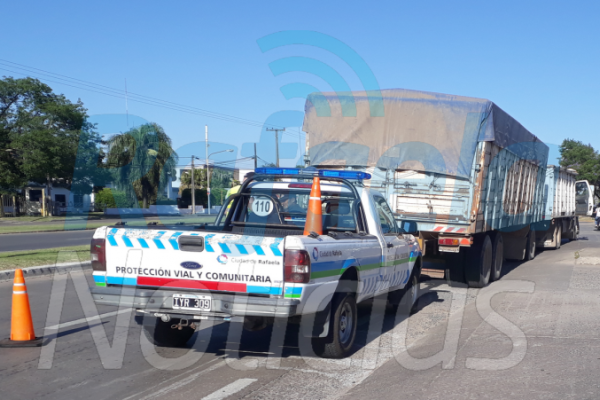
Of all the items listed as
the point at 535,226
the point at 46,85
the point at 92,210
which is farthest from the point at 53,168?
the point at 535,226

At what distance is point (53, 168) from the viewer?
141ft

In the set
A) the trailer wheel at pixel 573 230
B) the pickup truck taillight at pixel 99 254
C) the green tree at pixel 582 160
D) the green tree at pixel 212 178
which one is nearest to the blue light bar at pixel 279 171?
the pickup truck taillight at pixel 99 254

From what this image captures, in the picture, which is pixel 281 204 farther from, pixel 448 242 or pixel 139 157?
pixel 139 157

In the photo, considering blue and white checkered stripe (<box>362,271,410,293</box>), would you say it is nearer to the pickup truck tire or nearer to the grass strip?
the pickup truck tire

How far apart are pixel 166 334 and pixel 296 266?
2.11 meters

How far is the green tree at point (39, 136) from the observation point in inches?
1673

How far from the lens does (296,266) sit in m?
5.23

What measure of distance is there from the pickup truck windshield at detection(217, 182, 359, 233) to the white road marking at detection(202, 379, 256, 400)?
7.62 ft

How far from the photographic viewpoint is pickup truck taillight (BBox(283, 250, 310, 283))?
5227 mm

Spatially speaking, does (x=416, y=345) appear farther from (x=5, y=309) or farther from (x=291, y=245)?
(x=5, y=309)

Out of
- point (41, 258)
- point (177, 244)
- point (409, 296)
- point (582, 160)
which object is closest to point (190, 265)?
point (177, 244)

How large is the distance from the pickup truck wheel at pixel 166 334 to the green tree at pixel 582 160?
58107 mm

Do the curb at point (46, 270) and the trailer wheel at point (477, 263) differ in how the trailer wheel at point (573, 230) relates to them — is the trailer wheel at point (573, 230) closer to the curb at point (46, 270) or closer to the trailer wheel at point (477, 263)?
the trailer wheel at point (477, 263)

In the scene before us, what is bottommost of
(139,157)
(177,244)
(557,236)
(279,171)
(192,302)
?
(557,236)
